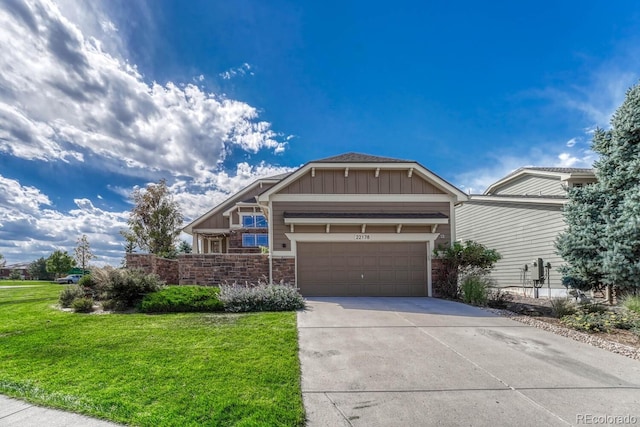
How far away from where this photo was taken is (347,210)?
37.9ft

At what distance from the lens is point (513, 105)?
44.2 ft

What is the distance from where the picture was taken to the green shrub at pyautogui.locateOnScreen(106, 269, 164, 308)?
8523 mm

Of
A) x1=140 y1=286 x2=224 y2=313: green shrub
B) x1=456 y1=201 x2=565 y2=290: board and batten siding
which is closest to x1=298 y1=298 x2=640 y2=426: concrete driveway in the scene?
x1=140 y1=286 x2=224 y2=313: green shrub

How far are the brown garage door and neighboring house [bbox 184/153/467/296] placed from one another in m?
0.04

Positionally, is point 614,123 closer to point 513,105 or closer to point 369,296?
point 513,105

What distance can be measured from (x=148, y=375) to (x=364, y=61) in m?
12.8

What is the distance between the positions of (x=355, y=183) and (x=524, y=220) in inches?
334

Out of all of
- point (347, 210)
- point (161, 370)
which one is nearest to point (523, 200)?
point (347, 210)

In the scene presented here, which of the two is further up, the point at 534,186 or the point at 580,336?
the point at 534,186

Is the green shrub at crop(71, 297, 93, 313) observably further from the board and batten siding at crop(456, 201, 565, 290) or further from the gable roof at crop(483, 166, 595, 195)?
the gable roof at crop(483, 166, 595, 195)

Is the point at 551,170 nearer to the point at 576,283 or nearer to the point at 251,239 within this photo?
the point at 576,283

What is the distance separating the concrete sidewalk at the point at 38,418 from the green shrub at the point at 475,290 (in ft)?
31.8

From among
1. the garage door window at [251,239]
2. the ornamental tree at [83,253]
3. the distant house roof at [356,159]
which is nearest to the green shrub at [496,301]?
the distant house roof at [356,159]

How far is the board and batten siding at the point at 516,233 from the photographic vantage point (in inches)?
487
